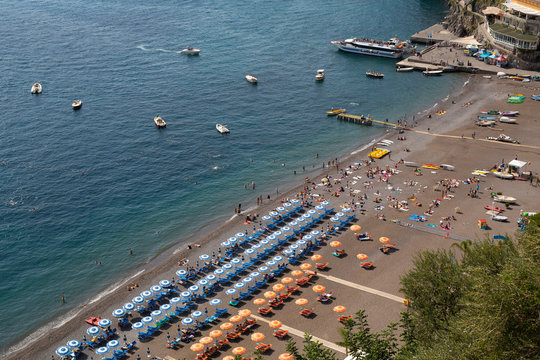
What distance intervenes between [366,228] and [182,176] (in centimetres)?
3896

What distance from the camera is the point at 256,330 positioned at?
6800 centimetres

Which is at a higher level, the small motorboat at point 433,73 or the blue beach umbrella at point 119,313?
the small motorboat at point 433,73

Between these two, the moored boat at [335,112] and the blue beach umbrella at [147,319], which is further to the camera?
the moored boat at [335,112]

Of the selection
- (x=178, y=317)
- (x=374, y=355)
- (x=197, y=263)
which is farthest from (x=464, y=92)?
(x=374, y=355)

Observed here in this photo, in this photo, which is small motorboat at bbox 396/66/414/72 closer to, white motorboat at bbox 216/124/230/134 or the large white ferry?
the large white ferry

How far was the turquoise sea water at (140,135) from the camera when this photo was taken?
87.9m

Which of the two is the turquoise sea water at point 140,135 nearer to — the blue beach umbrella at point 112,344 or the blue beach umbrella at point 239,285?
the blue beach umbrella at point 112,344

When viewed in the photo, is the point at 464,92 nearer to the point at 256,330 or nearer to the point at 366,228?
the point at 366,228

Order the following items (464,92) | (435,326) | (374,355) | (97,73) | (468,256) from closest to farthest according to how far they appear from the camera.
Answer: (374,355) < (435,326) < (468,256) < (464,92) < (97,73)

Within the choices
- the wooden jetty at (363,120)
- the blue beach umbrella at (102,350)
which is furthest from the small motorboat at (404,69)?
the blue beach umbrella at (102,350)

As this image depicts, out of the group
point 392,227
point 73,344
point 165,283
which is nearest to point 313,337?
point 165,283

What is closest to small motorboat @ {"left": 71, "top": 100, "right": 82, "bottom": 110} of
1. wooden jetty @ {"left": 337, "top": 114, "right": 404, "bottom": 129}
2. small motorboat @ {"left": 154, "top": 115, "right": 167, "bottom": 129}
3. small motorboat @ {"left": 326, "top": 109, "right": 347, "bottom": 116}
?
small motorboat @ {"left": 154, "top": 115, "right": 167, "bottom": 129}

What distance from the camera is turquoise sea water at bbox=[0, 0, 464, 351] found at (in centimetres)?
8794

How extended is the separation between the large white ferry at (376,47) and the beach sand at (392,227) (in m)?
43.4
